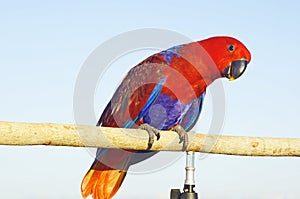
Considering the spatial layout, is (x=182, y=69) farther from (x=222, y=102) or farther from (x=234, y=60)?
(x=222, y=102)

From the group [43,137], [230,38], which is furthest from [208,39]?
[43,137]

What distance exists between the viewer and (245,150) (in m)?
1.94

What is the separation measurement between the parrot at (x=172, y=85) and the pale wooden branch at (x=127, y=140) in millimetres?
382

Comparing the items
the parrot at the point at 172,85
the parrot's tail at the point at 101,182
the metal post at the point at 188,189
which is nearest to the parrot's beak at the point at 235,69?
the parrot at the point at 172,85

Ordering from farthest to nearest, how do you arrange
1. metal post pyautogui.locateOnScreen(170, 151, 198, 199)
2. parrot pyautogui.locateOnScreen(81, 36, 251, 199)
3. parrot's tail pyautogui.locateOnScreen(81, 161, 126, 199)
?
1. parrot pyautogui.locateOnScreen(81, 36, 251, 199)
2. parrot's tail pyautogui.locateOnScreen(81, 161, 126, 199)
3. metal post pyautogui.locateOnScreen(170, 151, 198, 199)

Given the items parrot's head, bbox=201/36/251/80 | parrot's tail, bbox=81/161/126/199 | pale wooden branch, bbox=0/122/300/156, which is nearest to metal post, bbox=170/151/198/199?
pale wooden branch, bbox=0/122/300/156

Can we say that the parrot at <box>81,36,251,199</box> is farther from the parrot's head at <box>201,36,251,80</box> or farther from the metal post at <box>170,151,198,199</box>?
the metal post at <box>170,151,198,199</box>

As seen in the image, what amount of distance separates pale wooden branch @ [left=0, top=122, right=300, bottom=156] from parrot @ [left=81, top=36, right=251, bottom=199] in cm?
38

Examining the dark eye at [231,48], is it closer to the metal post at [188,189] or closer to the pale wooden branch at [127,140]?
the pale wooden branch at [127,140]

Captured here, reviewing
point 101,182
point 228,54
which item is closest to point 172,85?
point 228,54

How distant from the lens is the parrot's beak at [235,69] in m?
2.42

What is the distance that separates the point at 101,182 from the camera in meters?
2.10

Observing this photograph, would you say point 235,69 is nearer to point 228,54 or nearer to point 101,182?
point 228,54

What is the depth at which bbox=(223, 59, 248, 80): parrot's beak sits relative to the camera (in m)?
2.42
